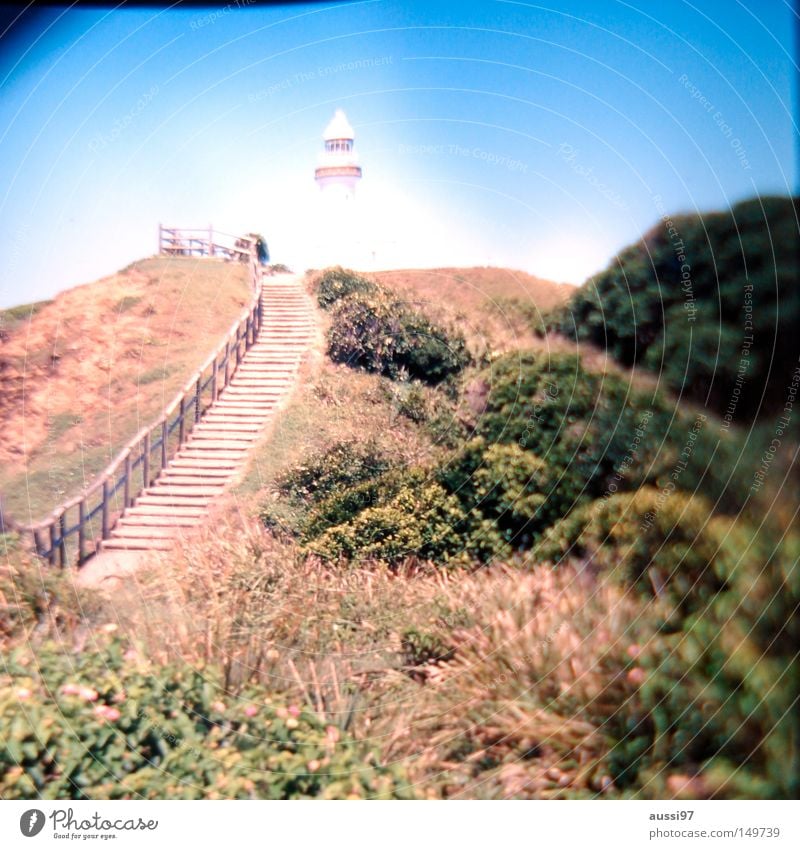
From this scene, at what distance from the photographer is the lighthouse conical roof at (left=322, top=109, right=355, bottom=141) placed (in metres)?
4.88

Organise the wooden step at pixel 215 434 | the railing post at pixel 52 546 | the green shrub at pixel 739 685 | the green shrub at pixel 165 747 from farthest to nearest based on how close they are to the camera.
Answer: the wooden step at pixel 215 434, the railing post at pixel 52 546, the green shrub at pixel 165 747, the green shrub at pixel 739 685

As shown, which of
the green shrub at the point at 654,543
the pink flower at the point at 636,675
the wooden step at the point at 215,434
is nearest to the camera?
the pink flower at the point at 636,675

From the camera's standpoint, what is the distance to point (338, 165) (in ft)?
16.3

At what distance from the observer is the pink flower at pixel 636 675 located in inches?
162

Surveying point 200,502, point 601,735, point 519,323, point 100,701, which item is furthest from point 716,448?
point 100,701

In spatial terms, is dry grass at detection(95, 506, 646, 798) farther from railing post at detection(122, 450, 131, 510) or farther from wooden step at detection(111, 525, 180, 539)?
railing post at detection(122, 450, 131, 510)

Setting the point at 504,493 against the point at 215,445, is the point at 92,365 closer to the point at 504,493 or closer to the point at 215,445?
the point at 215,445

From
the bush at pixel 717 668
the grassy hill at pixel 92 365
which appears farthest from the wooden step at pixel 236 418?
the bush at pixel 717 668

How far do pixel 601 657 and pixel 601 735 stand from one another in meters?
0.36

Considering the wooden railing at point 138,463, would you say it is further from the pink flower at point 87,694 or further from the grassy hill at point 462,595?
the pink flower at point 87,694

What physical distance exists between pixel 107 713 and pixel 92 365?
6.36 feet

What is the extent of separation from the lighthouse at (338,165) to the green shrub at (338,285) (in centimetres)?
43

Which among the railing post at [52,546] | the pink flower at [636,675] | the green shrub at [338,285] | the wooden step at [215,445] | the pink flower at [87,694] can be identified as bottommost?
the pink flower at [87,694]
